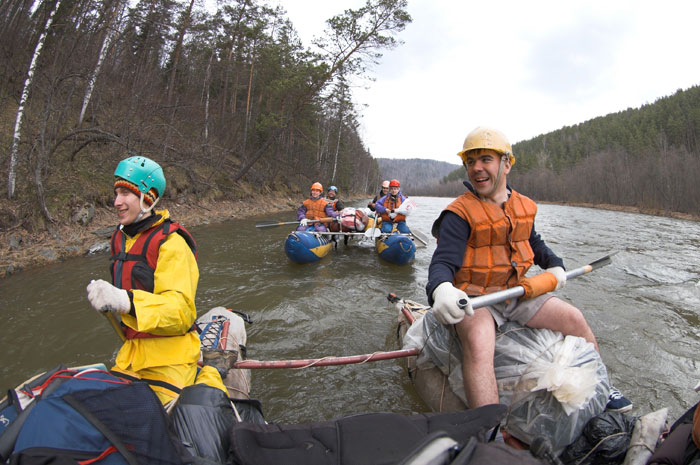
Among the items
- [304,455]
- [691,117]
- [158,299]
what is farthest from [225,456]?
[691,117]

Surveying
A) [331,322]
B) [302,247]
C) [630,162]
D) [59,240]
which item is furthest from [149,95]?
[630,162]

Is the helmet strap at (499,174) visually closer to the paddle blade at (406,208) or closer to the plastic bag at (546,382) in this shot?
the plastic bag at (546,382)

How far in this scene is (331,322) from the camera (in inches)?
206

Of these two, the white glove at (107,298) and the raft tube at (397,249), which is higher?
the white glove at (107,298)

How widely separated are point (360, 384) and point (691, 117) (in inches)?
3067

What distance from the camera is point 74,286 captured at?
20.4 feet

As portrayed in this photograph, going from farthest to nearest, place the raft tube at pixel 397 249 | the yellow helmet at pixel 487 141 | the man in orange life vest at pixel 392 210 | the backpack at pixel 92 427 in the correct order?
the man in orange life vest at pixel 392 210, the raft tube at pixel 397 249, the yellow helmet at pixel 487 141, the backpack at pixel 92 427

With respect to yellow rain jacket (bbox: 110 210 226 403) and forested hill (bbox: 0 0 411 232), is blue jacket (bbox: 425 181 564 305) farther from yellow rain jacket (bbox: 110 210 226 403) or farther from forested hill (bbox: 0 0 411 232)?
forested hill (bbox: 0 0 411 232)

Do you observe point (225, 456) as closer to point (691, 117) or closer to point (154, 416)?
point (154, 416)

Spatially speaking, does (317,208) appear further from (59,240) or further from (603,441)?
(603,441)

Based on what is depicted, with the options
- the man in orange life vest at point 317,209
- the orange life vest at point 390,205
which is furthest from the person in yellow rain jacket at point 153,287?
the orange life vest at point 390,205

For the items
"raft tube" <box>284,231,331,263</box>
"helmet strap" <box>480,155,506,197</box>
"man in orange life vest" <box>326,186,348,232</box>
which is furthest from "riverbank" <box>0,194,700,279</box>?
"helmet strap" <box>480,155,506,197</box>

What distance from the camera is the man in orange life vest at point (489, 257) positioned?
7.66ft

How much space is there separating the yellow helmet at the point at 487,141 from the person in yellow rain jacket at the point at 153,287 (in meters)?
2.16
